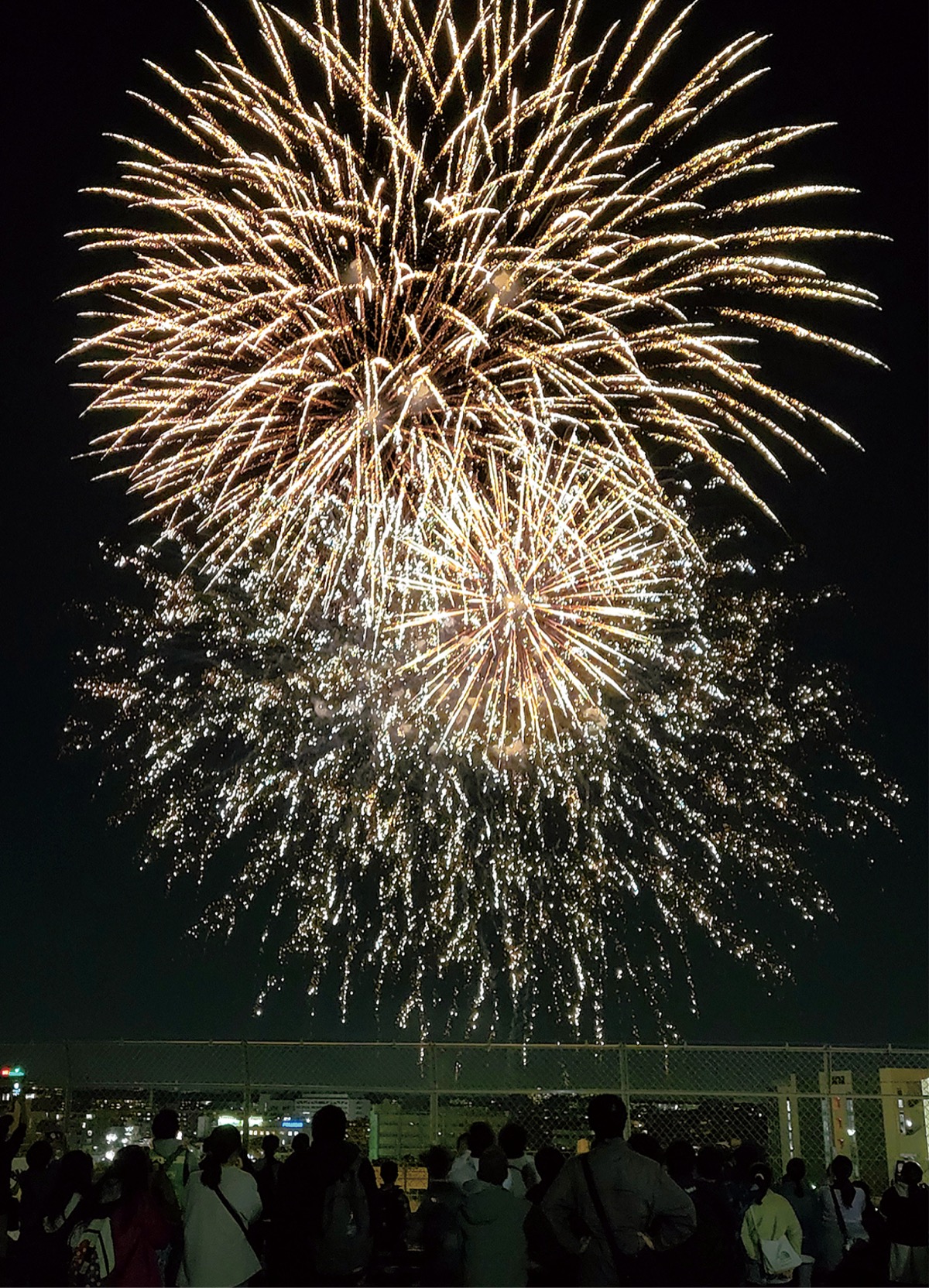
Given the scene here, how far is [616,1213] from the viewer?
5367 millimetres

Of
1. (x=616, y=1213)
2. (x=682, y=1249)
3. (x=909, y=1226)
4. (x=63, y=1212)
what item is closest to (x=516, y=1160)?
(x=682, y=1249)

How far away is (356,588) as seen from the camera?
1972 centimetres

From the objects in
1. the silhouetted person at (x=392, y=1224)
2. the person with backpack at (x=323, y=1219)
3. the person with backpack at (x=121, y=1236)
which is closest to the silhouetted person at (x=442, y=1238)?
the person with backpack at (x=323, y=1219)

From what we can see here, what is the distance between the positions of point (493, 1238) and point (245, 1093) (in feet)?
21.8

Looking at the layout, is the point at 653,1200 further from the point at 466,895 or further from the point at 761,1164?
the point at 466,895

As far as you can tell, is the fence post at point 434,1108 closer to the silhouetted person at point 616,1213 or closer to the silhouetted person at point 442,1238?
the silhouetted person at point 442,1238

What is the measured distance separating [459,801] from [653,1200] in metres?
15.7

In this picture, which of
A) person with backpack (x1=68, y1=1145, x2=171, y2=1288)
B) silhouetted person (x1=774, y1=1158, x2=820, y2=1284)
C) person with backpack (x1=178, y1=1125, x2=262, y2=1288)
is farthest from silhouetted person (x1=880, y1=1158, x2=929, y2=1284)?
person with backpack (x1=68, y1=1145, x2=171, y2=1288)

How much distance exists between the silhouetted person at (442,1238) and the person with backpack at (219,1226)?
0.85 metres

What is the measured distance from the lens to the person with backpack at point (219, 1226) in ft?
21.6

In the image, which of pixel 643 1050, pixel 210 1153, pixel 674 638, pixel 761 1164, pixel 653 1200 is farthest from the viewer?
pixel 674 638

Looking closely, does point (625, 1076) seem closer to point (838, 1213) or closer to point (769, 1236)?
point (838, 1213)

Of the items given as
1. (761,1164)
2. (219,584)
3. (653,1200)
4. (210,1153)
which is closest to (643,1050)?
(761,1164)

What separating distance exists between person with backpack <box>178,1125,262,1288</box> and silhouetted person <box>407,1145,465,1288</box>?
849 millimetres
